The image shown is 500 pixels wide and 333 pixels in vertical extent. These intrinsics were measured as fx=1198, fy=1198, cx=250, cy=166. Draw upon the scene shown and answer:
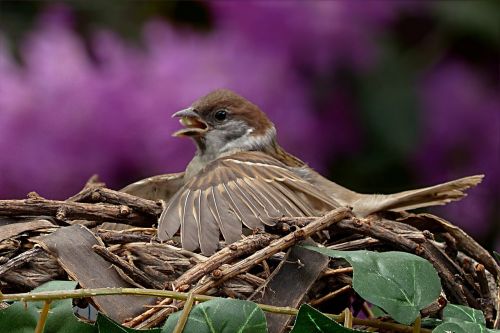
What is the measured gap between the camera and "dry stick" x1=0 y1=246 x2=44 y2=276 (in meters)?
1.57

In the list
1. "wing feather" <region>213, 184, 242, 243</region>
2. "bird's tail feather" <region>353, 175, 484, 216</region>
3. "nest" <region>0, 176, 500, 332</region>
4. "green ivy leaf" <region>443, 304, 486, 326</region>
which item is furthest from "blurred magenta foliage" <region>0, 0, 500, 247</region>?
"green ivy leaf" <region>443, 304, 486, 326</region>

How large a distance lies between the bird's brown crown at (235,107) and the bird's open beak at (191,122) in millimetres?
17

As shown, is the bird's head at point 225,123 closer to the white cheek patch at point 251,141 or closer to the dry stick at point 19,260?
the white cheek patch at point 251,141

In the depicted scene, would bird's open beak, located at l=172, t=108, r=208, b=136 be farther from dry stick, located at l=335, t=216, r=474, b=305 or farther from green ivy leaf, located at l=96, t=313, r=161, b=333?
green ivy leaf, located at l=96, t=313, r=161, b=333

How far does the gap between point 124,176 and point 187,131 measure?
0.93ft

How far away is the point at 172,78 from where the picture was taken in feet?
10.5

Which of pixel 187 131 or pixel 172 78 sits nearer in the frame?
pixel 187 131

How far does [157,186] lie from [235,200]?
49 cm

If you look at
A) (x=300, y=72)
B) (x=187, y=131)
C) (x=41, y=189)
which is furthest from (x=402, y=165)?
(x=41, y=189)

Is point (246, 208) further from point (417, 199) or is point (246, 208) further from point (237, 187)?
point (417, 199)

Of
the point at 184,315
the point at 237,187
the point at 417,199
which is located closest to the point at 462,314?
the point at 184,315

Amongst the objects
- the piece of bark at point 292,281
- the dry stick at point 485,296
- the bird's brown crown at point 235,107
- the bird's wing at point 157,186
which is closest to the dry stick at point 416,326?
A: the piece of bark at point 292,281

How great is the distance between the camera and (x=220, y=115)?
3.00 m

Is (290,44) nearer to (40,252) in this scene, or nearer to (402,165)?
(402,165)
